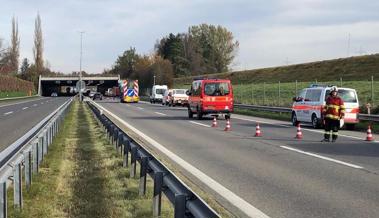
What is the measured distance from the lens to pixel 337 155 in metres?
13.5

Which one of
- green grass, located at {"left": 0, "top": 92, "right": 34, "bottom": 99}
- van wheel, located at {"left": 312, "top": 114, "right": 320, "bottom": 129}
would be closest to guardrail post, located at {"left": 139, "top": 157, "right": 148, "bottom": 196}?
van wheel, located at {"left": 312, "top": 114, "right": 320, "bottom": 129}

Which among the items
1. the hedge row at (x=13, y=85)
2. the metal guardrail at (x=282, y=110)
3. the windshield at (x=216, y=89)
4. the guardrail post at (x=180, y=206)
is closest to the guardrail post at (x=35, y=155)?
the guardrail post at (x=180, y=206)

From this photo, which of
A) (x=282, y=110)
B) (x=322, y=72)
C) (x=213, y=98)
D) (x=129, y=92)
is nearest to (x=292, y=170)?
(x=213, y=98)

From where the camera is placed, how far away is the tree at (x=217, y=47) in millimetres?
133625

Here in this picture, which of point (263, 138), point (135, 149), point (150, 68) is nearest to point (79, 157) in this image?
point (135, 149)

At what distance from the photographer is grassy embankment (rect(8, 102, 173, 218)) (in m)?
7.06

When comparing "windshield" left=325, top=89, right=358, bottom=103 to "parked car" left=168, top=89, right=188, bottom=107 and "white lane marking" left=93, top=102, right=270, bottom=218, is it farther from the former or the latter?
"parked car" left=168, top=89, right=188, bottom=107

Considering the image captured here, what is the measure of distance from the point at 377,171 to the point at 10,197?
680 cm

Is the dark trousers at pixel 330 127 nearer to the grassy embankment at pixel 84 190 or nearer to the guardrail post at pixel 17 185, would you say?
the grassy embankment at pixel 84 190

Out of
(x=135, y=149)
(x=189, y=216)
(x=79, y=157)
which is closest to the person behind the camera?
(x=189, y=216)

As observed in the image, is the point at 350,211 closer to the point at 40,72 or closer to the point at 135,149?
the point at 135,149

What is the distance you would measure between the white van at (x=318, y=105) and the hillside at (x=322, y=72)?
35377 millimetres

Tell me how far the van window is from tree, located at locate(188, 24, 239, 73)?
108329mm

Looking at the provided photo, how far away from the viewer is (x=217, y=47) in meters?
135
